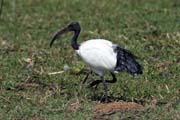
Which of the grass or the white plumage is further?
the grass

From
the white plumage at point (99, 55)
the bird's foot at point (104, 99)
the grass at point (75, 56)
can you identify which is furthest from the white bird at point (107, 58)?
the grass at point (75, 56)

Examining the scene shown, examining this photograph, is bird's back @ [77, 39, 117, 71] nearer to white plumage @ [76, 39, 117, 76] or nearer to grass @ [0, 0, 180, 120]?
white plumage @ [76, 39, 117, 76]

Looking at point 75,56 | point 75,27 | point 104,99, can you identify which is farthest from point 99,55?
point 75,56

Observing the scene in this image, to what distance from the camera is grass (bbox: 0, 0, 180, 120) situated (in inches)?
306

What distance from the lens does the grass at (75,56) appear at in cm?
777

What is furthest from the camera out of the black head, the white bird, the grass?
the black head

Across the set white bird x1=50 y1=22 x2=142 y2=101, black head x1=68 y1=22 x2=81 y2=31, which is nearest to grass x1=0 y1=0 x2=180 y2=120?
white bird x1=50 y1=22 x2=142 y2=101

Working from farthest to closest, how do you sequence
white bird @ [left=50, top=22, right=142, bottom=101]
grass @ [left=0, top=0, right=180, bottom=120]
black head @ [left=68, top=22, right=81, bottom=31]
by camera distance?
1. black head @ [left=68, top=22, right=81, bottom=31]
2. grass @ [left=0, top=0, right=180, bottom=120]
3. white bird @ [left=50, top=22, right=142, bottom=101]

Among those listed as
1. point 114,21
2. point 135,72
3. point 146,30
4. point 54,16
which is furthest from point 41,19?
point 135,72

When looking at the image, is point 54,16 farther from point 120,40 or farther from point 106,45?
point 106,45

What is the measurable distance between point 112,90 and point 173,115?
4.21ft

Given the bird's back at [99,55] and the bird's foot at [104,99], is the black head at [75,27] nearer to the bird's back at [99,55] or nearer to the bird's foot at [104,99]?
the bird's back at [99,55]

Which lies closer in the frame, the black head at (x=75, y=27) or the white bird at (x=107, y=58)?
the white bird at (x=107, y=58)

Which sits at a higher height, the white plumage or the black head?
the black head
